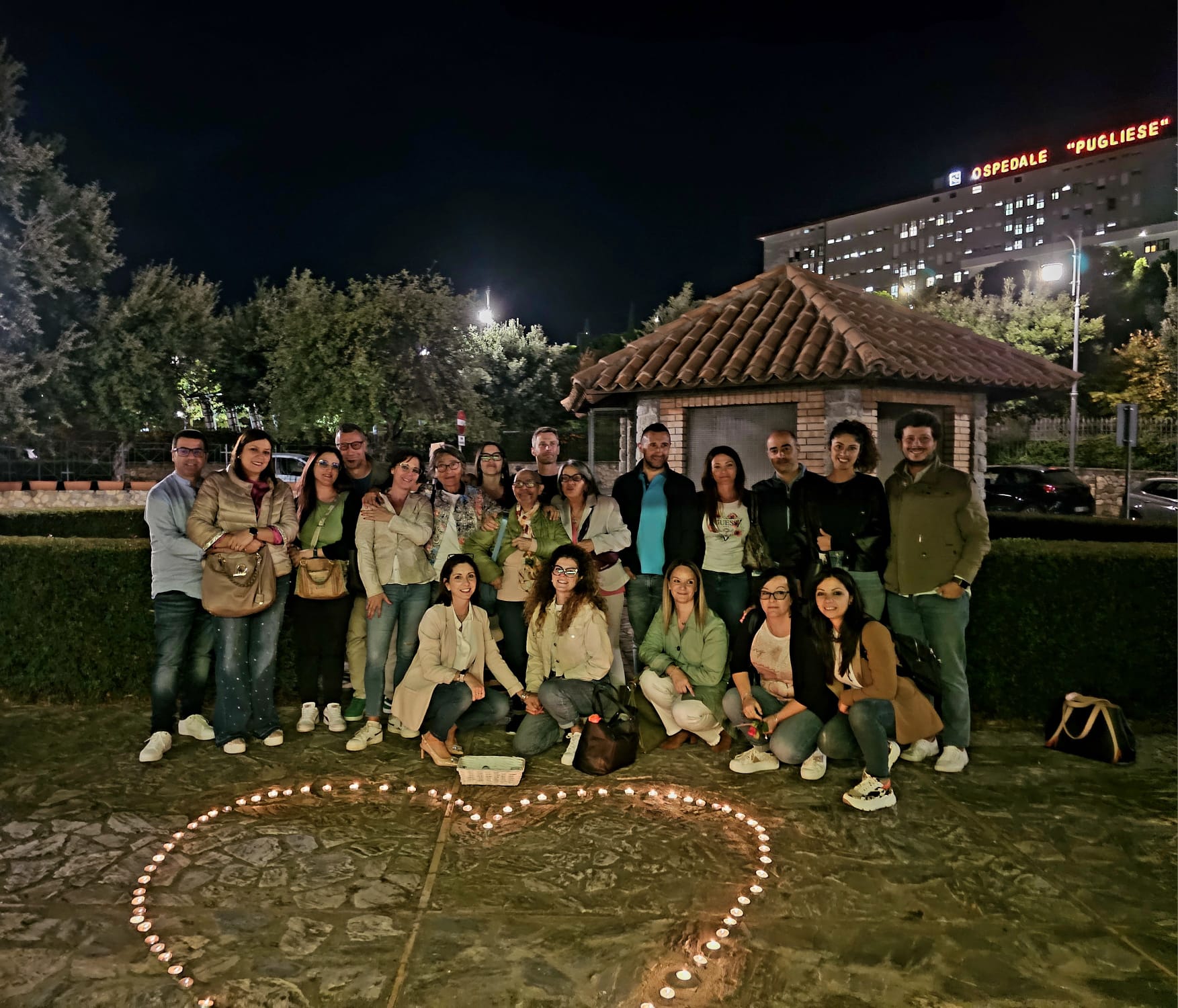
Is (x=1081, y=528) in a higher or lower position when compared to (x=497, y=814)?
higher

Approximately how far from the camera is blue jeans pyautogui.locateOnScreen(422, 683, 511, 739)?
206 inches

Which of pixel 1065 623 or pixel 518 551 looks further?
pixel 1065 623

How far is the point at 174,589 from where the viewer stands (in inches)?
207

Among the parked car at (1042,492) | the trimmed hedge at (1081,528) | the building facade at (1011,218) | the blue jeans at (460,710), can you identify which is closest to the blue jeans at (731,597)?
the blue jeans at (460,710)

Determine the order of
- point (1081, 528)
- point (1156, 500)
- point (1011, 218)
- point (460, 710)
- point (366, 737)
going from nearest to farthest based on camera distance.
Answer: point (460, 710), point (366, 737), point (1081, 528), point (1156, 500), point (1011, 218)

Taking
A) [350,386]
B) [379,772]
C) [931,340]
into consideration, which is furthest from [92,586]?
[350,386]

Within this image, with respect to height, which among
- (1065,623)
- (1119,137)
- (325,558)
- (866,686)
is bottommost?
(866,686)

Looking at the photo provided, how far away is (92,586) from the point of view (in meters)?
6.31

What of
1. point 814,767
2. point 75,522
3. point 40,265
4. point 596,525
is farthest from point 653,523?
point 40,265

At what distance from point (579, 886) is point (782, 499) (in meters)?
2.85

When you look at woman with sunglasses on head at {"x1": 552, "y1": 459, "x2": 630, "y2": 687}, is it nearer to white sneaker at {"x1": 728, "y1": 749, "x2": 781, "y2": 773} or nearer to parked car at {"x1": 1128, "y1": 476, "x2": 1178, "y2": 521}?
white sneaker at {"x1": 728, "y1": 749, "x2": 781, "y2": 773}

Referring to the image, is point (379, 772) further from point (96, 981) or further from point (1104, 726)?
point (1104, 726)

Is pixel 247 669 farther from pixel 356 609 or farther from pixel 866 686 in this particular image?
pixel 866 686

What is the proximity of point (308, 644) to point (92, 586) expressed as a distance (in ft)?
6.54
